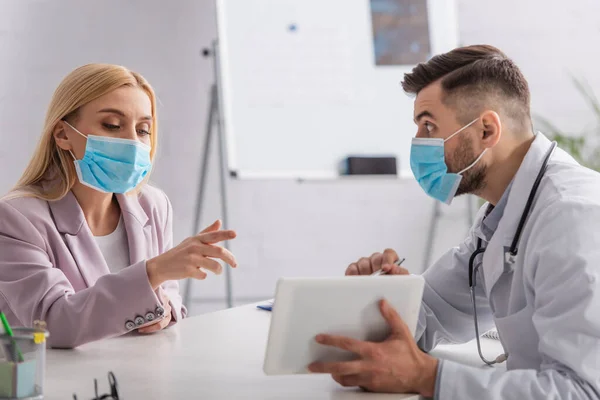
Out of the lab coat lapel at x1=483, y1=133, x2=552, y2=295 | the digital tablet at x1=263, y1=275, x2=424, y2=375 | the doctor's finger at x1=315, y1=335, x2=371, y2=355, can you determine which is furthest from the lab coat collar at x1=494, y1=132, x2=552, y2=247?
the doctor's finger at x1=315, y1=335, x2=371, y2=355

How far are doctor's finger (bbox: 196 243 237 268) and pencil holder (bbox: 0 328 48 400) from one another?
373 mm

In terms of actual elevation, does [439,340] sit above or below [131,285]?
below

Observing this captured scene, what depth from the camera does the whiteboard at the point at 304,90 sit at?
10.4 ft

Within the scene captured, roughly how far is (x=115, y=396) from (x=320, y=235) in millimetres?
2818

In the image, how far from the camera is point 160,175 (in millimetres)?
3619

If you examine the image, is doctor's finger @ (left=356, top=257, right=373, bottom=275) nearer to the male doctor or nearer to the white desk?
the male doctor

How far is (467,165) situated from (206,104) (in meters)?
2.30

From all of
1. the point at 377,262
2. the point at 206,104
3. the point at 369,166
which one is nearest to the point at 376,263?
the point at 377,262

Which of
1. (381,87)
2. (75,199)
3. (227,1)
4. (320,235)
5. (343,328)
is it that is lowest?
(320,235)

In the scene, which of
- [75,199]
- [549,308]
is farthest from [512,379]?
[75,199]

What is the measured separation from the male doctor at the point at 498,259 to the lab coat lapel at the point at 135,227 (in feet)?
1.83

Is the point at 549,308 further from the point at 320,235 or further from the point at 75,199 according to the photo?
the point at 320,235

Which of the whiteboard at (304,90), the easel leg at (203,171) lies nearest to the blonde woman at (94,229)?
the whiteboard at (304,90)

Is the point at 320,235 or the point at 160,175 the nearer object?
the point at 160,175
